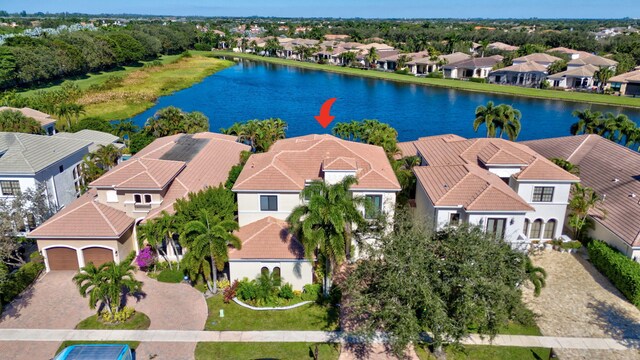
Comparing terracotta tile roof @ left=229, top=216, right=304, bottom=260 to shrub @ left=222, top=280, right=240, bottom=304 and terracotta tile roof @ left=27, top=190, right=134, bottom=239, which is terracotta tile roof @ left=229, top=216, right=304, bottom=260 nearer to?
shrub @ left=222, top=280, right=240, bottom=304

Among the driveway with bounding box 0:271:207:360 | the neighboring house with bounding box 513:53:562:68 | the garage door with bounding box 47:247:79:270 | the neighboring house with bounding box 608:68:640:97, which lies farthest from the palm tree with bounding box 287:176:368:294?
the neighboring house with bounding box 513:53:562:68

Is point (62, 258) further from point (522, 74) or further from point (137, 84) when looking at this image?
point (522, 74)

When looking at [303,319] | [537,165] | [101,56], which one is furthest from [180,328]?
[101,56]

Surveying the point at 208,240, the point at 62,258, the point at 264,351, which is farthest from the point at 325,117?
the point at 264,351

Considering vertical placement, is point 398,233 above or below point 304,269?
above

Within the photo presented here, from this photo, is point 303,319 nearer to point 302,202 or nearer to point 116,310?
point 302,202
